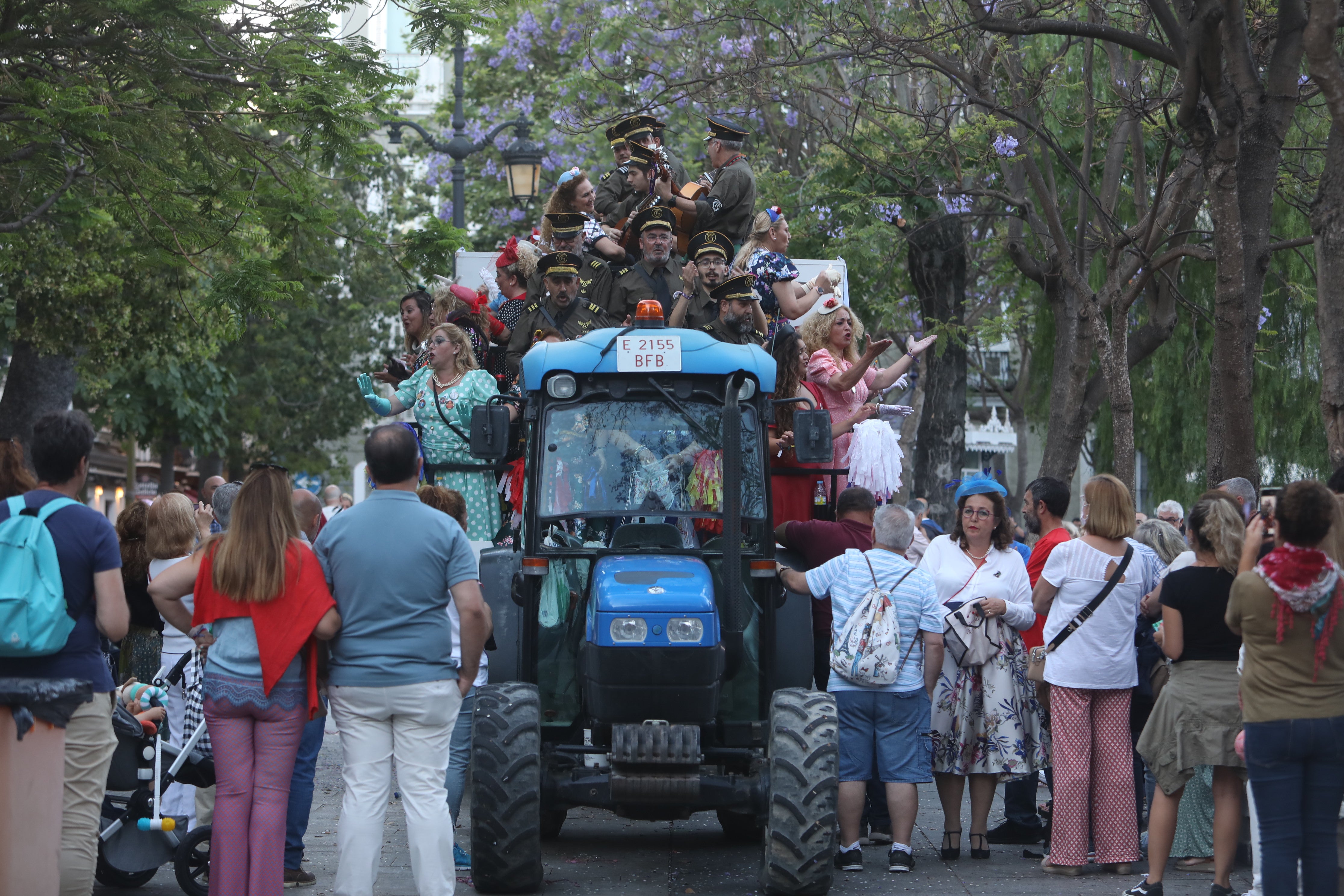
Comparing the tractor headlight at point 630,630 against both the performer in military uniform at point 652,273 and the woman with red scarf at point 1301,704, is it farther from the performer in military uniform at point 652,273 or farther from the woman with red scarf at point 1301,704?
the performer in military uniform at point 652,273

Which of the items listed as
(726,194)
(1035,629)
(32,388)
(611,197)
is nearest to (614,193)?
(611,197)

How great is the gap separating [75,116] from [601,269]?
12.6 ft

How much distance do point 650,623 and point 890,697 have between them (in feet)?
5.51

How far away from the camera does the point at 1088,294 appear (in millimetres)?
15242

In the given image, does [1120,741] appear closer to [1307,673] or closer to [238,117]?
[1307,673]

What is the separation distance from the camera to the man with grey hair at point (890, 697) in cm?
823

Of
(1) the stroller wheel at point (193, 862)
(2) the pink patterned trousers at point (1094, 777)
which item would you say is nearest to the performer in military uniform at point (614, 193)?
(2) the pink patterned trousers at point (1094, 777)

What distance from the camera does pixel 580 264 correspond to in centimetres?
1080

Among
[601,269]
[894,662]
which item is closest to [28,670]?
[894,662]

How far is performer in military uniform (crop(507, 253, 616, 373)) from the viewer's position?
33.5 feet

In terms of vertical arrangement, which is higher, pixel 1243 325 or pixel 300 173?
pixel 300 173

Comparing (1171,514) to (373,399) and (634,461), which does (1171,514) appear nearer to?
(634,461)

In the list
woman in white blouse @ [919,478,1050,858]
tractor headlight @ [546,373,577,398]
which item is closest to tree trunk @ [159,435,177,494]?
tractor headlight @ [546,373,577,398]

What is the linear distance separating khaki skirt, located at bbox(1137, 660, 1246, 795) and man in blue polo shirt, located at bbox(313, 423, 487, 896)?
11.5 ft
